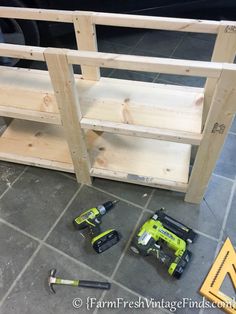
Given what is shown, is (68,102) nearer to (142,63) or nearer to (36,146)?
(142,63)

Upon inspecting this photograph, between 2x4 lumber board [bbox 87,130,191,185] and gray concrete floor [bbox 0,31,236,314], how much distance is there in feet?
0.44

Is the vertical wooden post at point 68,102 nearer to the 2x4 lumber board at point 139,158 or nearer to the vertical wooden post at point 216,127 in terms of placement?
the 2x4 lumber board at point 139,158

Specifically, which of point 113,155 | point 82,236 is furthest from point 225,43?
point 82,236

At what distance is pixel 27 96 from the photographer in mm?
1064

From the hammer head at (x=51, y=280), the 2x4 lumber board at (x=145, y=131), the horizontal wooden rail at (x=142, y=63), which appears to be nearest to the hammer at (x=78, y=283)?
the hammer head at (x=51, y=280)

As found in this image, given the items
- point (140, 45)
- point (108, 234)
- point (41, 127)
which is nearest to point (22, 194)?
point (41, 127)

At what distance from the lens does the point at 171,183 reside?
109 cm

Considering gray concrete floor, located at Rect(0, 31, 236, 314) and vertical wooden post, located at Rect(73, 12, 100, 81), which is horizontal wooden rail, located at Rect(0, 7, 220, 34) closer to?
vertical wooden post, located at Rect(73, 12, 100, 81)

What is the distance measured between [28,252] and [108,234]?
329mm

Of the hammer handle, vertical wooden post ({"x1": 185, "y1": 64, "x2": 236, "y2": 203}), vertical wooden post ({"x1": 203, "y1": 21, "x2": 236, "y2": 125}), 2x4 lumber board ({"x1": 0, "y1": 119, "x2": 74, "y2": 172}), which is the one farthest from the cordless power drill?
vertical wooden post ({"x1": 203, "y1": 21, "x2": 236, "y2": 125})

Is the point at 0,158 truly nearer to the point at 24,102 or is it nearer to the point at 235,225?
the point at 24,102

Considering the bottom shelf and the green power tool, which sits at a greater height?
the bottom shelf

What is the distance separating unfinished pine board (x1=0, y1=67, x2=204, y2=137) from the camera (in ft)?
3.12

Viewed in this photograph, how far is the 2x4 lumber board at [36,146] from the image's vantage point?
3.97 ft
